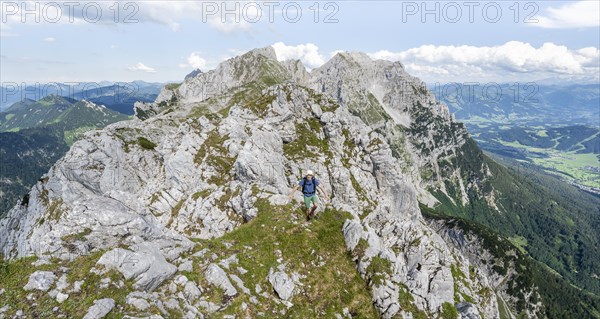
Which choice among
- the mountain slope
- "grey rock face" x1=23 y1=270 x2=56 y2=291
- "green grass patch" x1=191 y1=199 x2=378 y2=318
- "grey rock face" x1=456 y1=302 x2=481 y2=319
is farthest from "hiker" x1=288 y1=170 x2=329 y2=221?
"grey rock face" x1=23 y1=270 x2=56 y2=291

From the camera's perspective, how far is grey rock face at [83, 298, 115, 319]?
18.5 metres

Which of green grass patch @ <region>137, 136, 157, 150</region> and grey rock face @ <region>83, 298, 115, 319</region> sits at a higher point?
green grass patch @ <region>137, 136, 157, 150</region>

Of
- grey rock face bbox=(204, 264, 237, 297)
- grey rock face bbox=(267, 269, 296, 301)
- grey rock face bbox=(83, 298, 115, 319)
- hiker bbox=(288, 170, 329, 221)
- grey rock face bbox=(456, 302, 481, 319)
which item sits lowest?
grey rock face bbox=(456, 302, 481, 319)

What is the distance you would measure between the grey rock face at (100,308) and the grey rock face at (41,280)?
3.55m

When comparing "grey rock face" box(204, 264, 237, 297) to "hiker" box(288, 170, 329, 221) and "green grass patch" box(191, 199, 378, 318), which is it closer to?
"green grass patch" box(191, 199, 378, 318)

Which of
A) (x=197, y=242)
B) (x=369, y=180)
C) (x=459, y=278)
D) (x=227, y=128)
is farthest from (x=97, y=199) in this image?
(x=369, y=180)

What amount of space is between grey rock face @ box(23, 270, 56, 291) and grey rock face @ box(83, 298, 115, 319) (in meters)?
3.55

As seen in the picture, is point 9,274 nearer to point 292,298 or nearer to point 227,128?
point 292,298

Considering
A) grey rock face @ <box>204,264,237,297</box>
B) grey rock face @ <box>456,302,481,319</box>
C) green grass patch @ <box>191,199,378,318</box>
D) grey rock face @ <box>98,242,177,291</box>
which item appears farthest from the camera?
grey rock face @ <box>456,302,481,319</box>

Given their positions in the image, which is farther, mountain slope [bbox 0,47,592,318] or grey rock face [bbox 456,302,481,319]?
grey rock face [bbox 456,302,481,319]

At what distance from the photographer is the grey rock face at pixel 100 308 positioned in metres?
18.5

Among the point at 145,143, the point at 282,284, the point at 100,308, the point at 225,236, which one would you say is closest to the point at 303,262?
the point at 282,284

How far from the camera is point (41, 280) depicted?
20156 millimetres

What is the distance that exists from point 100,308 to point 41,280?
4.73m
